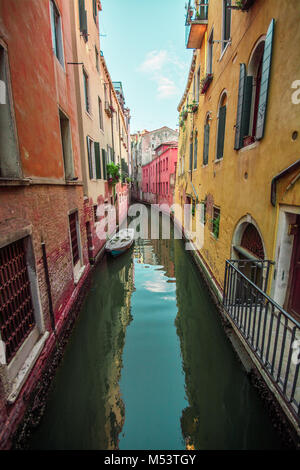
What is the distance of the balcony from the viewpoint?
7625 mm

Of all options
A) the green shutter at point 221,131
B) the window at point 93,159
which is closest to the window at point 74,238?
the window at point 93,159

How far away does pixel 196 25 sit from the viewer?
7773mm

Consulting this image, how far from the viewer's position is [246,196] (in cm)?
452

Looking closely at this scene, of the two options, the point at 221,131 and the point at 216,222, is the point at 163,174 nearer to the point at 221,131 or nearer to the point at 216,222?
the point at 221,131

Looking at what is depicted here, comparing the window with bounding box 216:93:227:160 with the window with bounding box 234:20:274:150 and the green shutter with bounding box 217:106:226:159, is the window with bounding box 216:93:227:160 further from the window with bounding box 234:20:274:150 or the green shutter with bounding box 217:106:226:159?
the window with bounding box 234:20:274:150

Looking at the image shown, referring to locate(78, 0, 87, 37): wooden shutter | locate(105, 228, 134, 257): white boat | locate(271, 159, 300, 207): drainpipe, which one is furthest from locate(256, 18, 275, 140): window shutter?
locate(105, 228, 134, 257): white boat

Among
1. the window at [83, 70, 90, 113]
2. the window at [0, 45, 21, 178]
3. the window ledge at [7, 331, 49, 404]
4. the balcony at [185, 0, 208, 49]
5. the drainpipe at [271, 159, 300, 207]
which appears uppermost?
the balcony at [185, 0, 208, 49]

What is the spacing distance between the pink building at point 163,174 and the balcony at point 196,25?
37.4 feet

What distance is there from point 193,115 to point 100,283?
857cm

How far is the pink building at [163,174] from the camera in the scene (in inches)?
798

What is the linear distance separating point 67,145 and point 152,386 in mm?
6377

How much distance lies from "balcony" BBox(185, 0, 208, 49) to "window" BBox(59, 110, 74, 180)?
5.81m
